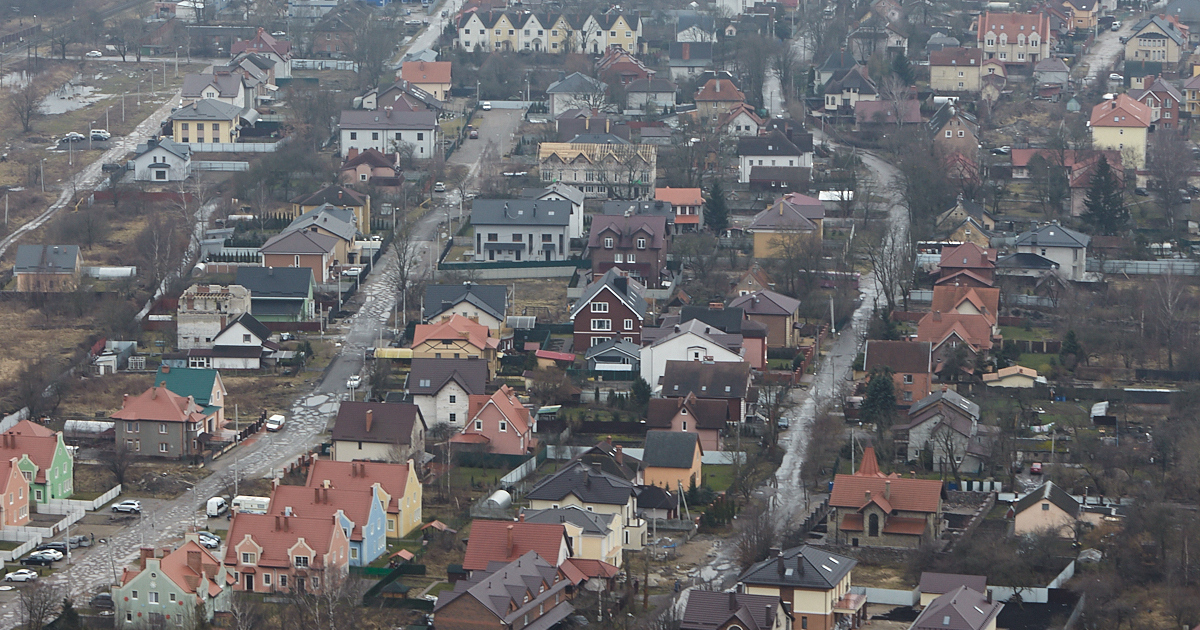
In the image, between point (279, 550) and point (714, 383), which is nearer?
point (279, 550)

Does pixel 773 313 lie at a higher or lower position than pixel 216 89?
lower

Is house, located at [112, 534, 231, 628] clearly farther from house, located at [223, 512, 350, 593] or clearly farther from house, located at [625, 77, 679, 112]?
house, located at [625, 77, 679, 112]

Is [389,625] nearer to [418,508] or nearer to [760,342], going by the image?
[418,508]

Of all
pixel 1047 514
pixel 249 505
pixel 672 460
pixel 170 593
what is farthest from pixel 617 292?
pixel 170 593

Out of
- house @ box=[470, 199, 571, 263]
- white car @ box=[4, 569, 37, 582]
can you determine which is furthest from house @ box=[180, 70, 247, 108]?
white car @ box=[4, 569, 37, 582]

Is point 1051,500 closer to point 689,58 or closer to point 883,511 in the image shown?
point 883,511

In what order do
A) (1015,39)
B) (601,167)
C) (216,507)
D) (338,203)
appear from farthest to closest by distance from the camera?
(1015,39) → (601,167) → (338,203) → (216,507)
